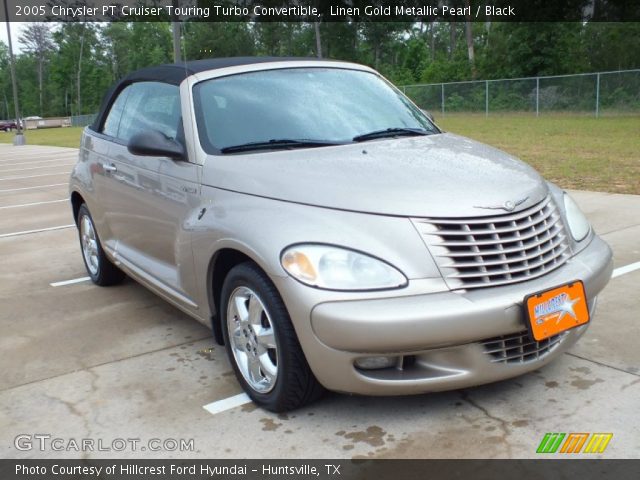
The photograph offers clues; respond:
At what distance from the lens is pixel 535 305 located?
9.21 feet

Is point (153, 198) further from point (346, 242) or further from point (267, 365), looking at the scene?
point (346, 242)

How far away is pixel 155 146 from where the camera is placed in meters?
3.65

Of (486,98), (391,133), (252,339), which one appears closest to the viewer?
(252,339)

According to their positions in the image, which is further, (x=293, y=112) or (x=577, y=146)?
(x=577, y=146)

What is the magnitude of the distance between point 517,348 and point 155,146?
2094 millimetres

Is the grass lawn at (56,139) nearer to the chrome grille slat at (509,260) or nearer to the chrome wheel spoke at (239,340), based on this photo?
the chrome wheel spoke at (239,340)

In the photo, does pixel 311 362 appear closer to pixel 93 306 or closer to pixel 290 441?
pixel 290 441

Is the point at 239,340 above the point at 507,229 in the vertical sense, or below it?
below

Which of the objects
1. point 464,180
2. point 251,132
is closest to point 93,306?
point 251,132

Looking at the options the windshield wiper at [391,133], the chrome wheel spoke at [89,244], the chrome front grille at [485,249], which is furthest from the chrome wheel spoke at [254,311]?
the chrome wheel spoke at [89,244]

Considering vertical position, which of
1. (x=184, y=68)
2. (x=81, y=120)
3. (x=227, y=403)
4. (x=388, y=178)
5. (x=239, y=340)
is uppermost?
(x=184, y=68)

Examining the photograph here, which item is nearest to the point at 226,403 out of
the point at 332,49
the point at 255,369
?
the point at 255,369

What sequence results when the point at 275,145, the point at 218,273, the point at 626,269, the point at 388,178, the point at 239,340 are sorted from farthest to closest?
the point at 626,269
the point at 275,145
the point at 218,273
the point at 239,340
the point at 388,178

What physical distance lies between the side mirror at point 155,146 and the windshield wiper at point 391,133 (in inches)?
38.0
